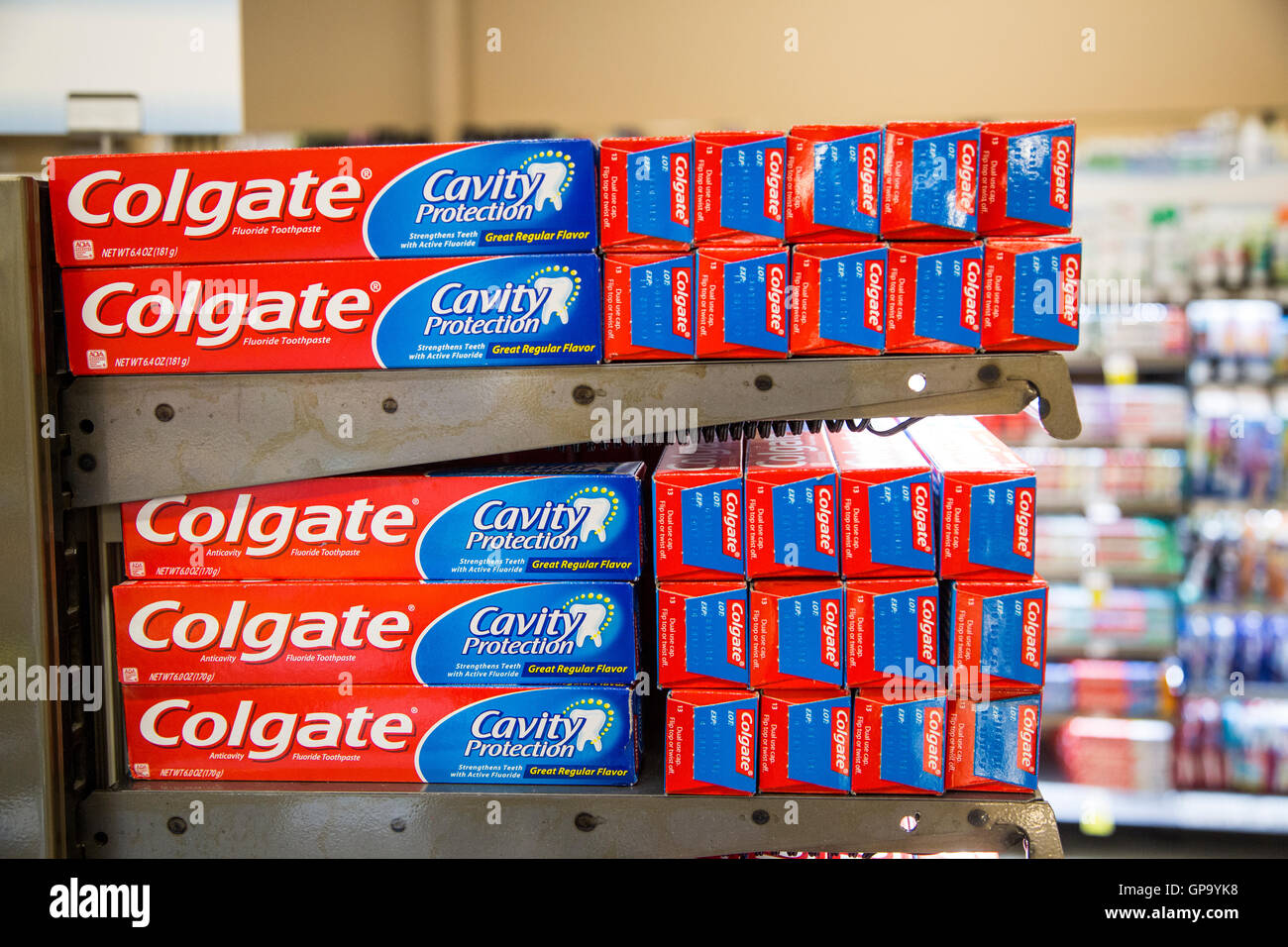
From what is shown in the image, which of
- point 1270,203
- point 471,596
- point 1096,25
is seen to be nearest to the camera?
point 471,596

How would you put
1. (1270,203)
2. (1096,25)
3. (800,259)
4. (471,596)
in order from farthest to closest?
1. (1096,25)
2. (1270,203)
3. (471,596)
4. (800,259)

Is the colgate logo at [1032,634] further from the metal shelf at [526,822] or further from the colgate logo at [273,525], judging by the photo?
the colgate logo at [273,525]

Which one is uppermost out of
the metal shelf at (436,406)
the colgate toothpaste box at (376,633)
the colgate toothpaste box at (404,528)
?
the metal shelf at (436,406)

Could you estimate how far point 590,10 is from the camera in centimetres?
467

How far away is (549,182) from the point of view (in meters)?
1.51

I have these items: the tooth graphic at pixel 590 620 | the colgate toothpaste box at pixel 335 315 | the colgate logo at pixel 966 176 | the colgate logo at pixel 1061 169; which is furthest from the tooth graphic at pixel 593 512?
the colgate logo at pixel 1061 169

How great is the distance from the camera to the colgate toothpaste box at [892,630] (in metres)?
1.51

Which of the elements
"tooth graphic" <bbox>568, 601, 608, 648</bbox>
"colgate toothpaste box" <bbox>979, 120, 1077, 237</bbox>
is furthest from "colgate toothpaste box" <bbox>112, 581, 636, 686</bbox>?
"colgate toothpaste box" <bbox>979, 120, 1077, 237</bbox>

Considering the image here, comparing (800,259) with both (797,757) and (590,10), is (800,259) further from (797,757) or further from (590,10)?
(590,10)

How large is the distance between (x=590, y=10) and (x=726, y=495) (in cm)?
384

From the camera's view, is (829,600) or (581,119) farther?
(581,119)

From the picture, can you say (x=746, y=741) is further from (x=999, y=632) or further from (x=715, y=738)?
(x=999, y=632)

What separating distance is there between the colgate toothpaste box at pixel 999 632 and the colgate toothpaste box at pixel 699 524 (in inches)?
12.9
